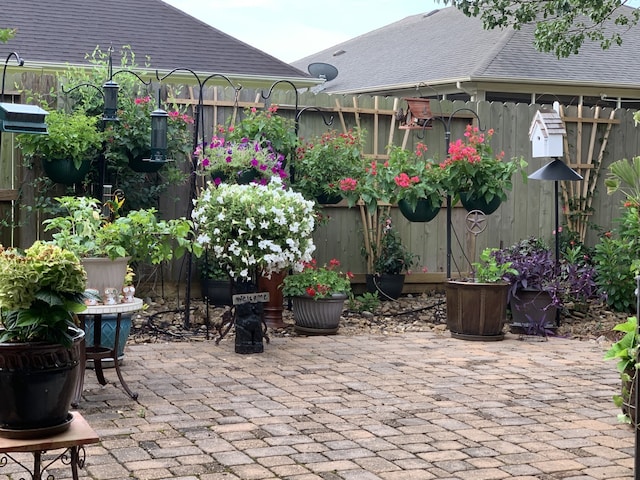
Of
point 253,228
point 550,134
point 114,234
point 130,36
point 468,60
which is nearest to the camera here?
point 114,234

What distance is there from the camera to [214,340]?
24.2 feet

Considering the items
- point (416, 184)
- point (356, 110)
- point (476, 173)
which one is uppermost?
point (356, 110)

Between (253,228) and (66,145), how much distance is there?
1.83 metres

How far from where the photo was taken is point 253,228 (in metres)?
6.73

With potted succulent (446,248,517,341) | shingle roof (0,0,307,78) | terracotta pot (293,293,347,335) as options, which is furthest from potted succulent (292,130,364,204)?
shingle roof (0,0,307,78)

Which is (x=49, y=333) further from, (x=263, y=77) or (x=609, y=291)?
(x=263, y=77)

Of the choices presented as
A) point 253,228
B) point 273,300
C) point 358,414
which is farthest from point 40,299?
point 273,300

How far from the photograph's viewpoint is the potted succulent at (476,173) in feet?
26.7

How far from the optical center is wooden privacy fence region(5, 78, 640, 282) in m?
8.80

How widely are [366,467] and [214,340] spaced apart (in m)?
3.43

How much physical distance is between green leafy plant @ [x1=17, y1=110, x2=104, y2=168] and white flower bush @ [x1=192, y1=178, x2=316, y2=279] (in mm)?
1192

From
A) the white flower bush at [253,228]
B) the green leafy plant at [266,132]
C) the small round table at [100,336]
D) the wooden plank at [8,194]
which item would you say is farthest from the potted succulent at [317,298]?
the wooden plank at [8,194]

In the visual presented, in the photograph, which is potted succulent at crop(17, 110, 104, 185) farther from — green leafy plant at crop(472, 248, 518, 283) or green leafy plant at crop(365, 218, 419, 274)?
green leafy plant at crop(472, 248, 518, 283)

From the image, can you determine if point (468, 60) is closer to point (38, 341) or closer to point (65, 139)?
point (65, 139)
